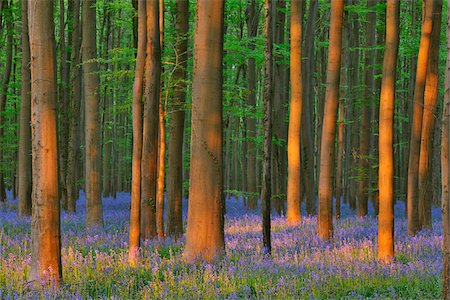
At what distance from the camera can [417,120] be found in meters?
14.9

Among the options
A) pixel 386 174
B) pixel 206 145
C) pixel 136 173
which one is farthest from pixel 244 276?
pixel 386 174

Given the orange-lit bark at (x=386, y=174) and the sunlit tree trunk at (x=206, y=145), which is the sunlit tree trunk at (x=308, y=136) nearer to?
the orange-lit bark at (x=386, y=174)

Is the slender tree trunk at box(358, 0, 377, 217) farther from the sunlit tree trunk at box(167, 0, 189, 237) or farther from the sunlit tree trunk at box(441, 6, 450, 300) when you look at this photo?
the sunlit tree trunk at box(441, 6, 450, 300)

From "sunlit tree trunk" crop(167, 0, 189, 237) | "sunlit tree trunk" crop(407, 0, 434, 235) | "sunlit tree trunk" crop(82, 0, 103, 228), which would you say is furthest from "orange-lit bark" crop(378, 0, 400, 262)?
"sunlit tree trunk" crop(82, 0, 103, 228)

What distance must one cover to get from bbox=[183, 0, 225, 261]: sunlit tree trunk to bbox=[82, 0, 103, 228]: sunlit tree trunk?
652 centimetres

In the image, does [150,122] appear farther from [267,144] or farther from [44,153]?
[44,153]

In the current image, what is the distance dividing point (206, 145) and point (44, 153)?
10.4 feet

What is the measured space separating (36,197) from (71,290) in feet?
4.06

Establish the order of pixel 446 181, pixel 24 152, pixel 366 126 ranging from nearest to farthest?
pixel 446 181
pixel 24 152
pixel 366 126

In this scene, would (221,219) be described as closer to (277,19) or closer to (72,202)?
(72,202)

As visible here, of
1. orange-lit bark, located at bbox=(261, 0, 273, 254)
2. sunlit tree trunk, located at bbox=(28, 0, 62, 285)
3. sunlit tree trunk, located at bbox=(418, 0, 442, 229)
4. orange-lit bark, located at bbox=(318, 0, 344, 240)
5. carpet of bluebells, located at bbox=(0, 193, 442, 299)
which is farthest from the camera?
sunlit tree trunk, located at bbox=(418, 0, 442, 229)

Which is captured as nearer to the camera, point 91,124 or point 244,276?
point 244,276

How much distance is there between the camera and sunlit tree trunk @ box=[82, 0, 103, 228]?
1532 cm

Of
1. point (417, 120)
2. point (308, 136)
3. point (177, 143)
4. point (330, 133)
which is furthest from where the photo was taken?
point (308, 136)
